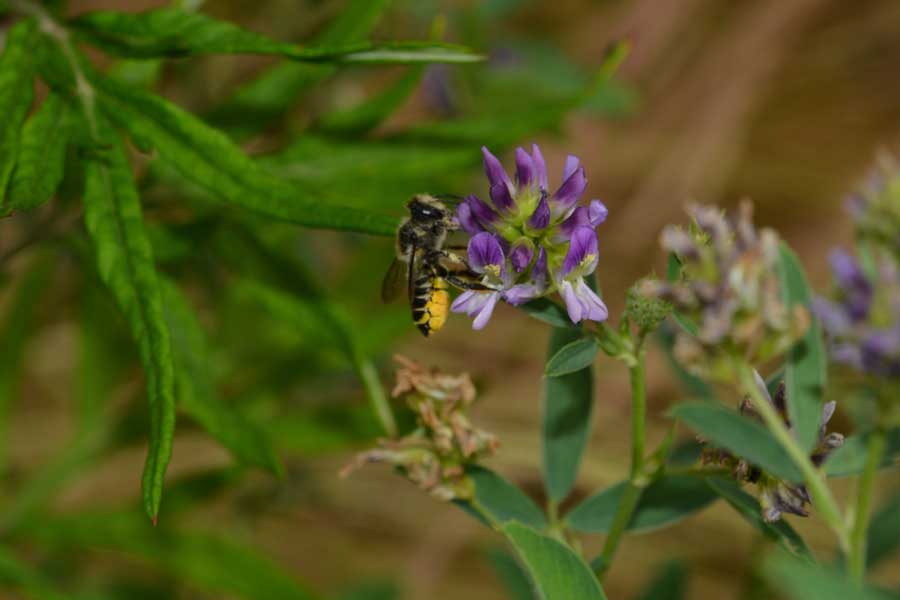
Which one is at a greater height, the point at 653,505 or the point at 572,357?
the point at 572,357

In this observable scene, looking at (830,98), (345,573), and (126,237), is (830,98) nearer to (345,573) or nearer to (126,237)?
(345,573)

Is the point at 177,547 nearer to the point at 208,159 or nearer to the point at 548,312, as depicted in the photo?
the point at 208,159

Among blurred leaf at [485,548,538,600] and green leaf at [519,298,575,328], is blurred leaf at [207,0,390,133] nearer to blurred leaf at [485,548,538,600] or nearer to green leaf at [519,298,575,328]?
green leaf at [519,298,575,328]

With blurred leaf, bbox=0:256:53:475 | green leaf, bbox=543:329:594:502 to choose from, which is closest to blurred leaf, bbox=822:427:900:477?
green leaf, bbox=543:329:594:502

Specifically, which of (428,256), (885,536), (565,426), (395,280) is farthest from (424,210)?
(885,536)

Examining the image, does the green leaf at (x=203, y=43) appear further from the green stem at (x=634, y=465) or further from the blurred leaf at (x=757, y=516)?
the blurred leaf at (x=757, y=516)

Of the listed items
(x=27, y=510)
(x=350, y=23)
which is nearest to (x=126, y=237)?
(x=350, y=23)

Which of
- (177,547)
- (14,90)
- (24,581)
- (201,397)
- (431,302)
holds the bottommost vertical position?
(177,547)
